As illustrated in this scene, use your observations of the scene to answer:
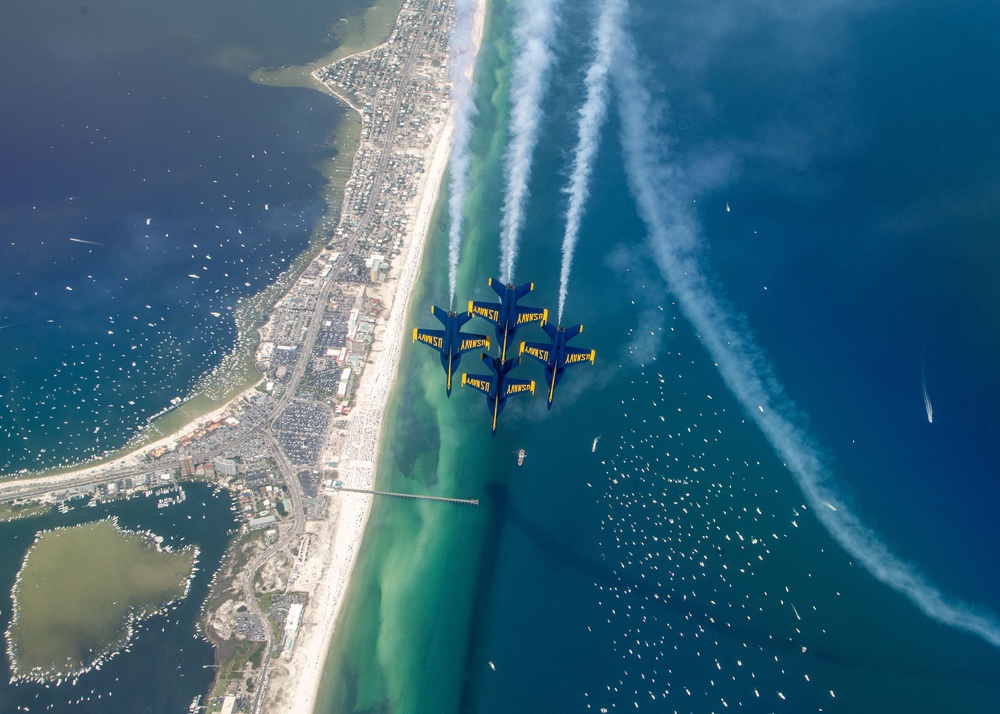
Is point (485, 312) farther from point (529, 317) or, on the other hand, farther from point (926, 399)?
point (926, 399)

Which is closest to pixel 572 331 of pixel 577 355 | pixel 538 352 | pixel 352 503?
pixel 577 355

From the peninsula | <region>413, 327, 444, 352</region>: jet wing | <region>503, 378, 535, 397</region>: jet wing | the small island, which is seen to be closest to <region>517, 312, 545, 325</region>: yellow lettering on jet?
<region>503, 378, 535, 397</region>: jet wing

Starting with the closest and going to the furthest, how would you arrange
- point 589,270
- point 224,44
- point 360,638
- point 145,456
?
point 360,638 < point 145,456 < point 589,270 < point 224,44

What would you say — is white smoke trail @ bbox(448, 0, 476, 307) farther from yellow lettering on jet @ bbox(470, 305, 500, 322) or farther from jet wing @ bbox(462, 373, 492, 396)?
jet wing @ bbox(462, 373, 492, 396)

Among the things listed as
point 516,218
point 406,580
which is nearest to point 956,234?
point 516,218

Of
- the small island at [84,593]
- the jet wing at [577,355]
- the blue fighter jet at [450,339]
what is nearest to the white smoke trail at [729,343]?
the jet wing at [577,355]

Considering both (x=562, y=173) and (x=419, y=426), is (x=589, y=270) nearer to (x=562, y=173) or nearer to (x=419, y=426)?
(x=562, y=173)
